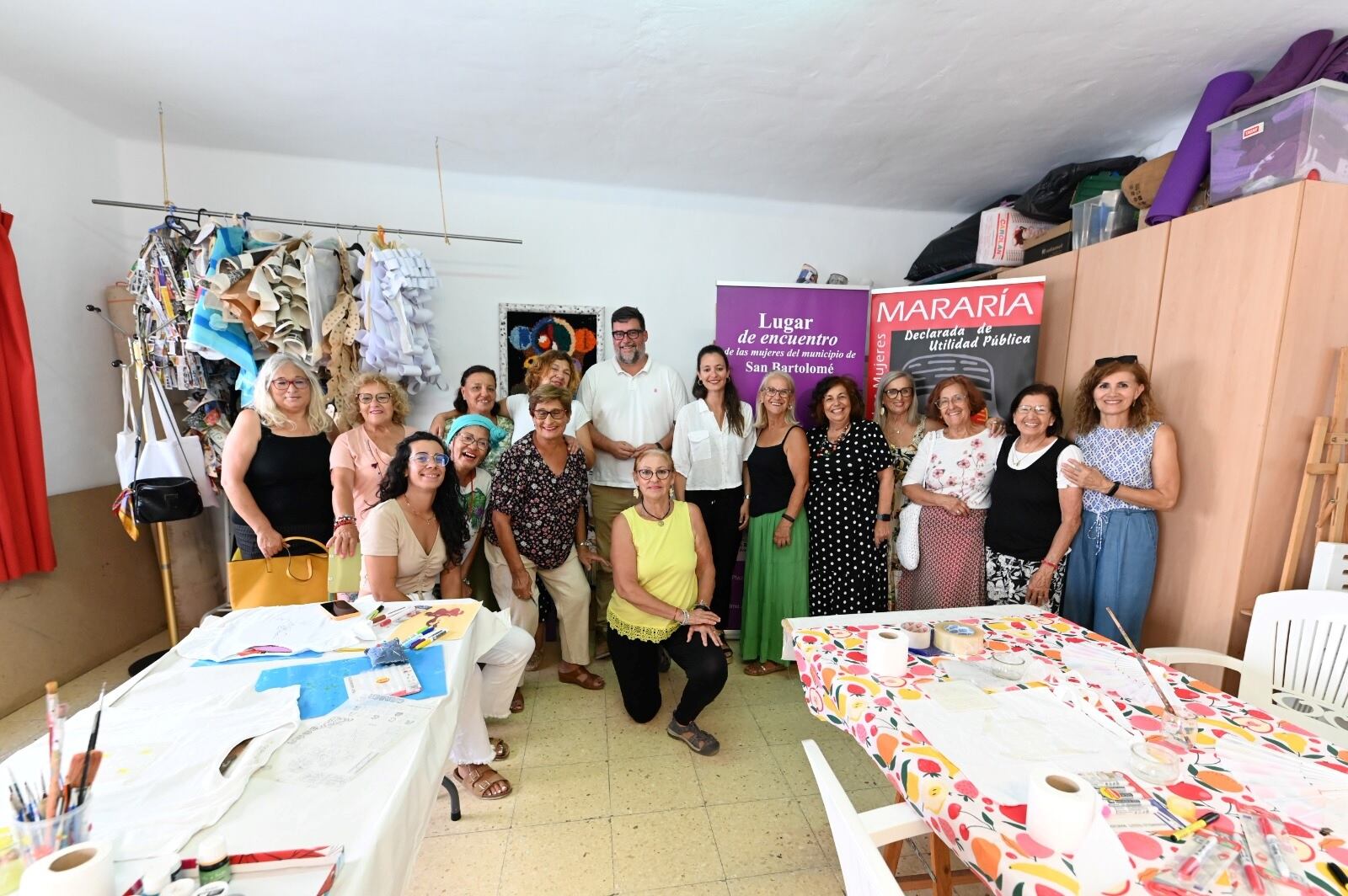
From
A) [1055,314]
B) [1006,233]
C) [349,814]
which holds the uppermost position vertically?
[1006,233]

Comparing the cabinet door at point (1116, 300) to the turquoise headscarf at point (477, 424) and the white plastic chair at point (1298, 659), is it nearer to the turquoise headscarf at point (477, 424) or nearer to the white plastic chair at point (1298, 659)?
the white plastic chair at point (1298, 659)

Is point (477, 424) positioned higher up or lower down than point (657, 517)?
higher up

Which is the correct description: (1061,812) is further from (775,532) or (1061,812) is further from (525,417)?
(525,417)

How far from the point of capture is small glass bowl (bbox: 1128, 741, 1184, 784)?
39.6 inches

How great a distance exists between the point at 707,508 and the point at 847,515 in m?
0.73

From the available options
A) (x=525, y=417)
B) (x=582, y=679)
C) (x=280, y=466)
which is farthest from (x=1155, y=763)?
(x=280, y=466)

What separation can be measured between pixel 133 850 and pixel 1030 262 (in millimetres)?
4100

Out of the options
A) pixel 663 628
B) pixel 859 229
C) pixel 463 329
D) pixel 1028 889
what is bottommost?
pixel 663 628

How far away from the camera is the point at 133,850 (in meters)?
0.81

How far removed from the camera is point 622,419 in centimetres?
303

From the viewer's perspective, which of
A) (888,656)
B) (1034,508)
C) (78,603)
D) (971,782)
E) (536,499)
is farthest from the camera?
(78,603)

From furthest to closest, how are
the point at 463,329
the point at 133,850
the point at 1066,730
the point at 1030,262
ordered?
the point at 463,329, the point at 1030,262, the point at 1066,730, the point at 133,850

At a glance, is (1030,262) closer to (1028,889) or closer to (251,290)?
(1028,889)

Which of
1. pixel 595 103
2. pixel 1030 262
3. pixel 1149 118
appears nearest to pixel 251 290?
pixel 595 103
